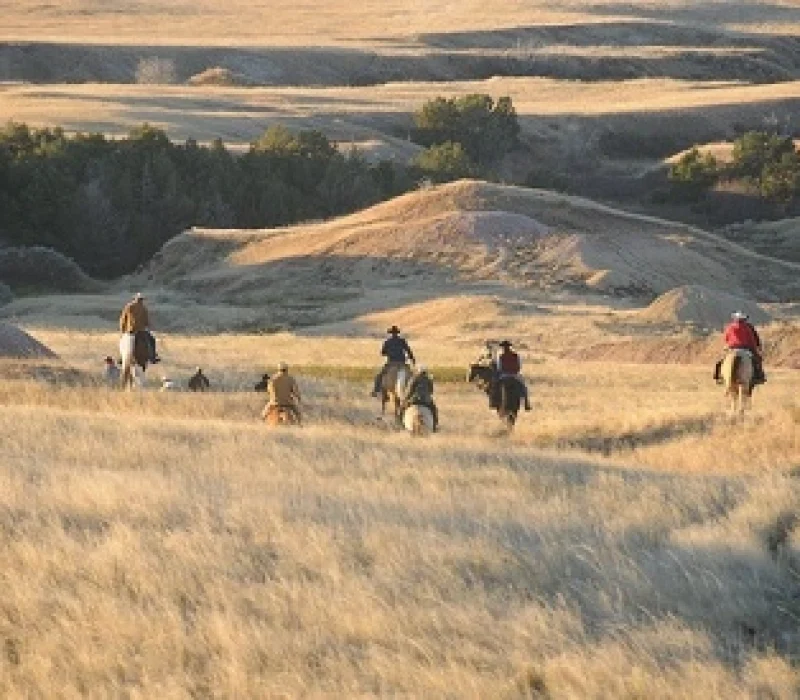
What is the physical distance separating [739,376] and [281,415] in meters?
7.19

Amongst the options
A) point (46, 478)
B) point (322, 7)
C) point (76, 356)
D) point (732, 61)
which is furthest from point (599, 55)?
point (46, 478)

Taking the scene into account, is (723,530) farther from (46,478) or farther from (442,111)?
(442,111)

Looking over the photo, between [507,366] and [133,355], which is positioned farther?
[133,355]

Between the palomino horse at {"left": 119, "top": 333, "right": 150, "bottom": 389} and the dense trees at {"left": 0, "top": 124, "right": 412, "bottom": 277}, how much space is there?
39.1m

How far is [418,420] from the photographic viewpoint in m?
22.0

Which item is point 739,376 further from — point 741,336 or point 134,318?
point 134,318

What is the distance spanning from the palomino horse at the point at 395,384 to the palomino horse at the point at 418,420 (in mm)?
827

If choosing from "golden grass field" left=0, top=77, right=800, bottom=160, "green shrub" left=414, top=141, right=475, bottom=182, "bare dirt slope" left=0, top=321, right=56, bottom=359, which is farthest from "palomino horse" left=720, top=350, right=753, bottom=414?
"golden grass field" left=0, top=77, right=800, bottom=160

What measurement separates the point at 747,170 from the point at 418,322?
128ft

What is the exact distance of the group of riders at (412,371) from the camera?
72.3 ft

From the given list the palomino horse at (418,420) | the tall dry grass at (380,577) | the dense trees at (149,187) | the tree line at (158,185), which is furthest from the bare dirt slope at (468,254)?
the tall dry grass at (380,577)

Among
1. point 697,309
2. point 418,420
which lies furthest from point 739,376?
point 697,309

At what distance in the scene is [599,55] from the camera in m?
148

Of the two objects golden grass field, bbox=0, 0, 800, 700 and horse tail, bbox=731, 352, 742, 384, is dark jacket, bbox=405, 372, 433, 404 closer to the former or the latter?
golden grass field, bbox=0, 0, 800, 700
